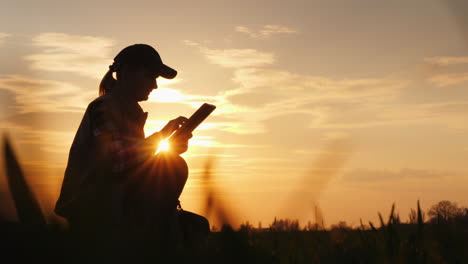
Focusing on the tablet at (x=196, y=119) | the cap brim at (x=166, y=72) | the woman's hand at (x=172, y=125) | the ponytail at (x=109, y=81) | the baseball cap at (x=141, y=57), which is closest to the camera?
the tablet at (x=196, y=119)

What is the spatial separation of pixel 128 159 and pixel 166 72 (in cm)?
116

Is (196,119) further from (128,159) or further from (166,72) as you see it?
(166,72)

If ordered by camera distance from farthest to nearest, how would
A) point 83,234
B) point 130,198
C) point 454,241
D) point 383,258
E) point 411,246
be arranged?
point 130,198, point 454,241, point 411,246, point 383,258, point 83,234

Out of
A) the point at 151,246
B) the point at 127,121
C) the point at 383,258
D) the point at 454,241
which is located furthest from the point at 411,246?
the point at 127,121

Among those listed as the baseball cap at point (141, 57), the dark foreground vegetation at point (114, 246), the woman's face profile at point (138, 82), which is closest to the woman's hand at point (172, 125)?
the woman's face profile at point (138, 82)

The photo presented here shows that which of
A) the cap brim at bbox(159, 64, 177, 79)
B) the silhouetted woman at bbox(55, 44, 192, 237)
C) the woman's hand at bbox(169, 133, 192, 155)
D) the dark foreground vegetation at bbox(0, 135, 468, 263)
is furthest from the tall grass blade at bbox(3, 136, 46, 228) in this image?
the cap brim at bbox(159, 64, 177, 79)

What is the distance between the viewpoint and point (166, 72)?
5.15 metres

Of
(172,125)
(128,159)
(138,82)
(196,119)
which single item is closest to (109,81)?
(138,82)

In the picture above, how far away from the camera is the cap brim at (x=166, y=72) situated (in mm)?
5086

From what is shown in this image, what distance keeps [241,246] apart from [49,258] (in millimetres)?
720

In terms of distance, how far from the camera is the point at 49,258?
5.49 ft

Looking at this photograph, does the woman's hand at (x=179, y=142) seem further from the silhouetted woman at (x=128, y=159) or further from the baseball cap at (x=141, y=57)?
the baseball cap at (x=141, y=57)

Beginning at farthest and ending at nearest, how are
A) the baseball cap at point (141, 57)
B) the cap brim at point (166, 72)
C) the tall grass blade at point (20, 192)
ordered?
1. the cap brim at point (166, 72)
2. the baseball cap at point (141, 57)
3. the tall grass blade at point (20, 192)

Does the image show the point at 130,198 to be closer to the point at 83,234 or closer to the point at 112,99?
the point at 112,99
